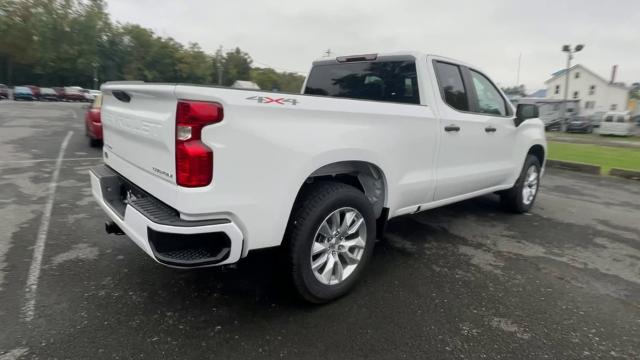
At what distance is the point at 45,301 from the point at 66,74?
6436cm

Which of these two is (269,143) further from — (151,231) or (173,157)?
(151,231)

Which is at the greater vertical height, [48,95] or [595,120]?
[48,95]

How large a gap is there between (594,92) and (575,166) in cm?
5881

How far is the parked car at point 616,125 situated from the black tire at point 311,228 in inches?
1336

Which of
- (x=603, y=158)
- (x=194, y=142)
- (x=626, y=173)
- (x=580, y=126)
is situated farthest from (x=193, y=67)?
(x=194, y=142)

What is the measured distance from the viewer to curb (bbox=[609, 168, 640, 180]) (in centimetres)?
870

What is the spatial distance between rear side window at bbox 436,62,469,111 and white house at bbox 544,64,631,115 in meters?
59.5

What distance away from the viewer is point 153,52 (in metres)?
59.7

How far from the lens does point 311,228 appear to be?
2.54 metres

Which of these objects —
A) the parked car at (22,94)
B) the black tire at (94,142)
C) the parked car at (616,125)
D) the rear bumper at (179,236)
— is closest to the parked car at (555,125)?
the parked car at (616,125)

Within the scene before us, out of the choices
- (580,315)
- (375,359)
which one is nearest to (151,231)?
(375,359)

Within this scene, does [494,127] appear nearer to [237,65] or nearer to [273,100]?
[273,100]

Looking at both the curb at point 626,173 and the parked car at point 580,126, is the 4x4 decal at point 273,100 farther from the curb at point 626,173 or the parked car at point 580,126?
the parked car at point 580,126

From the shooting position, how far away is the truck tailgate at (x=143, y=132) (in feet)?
7.13
